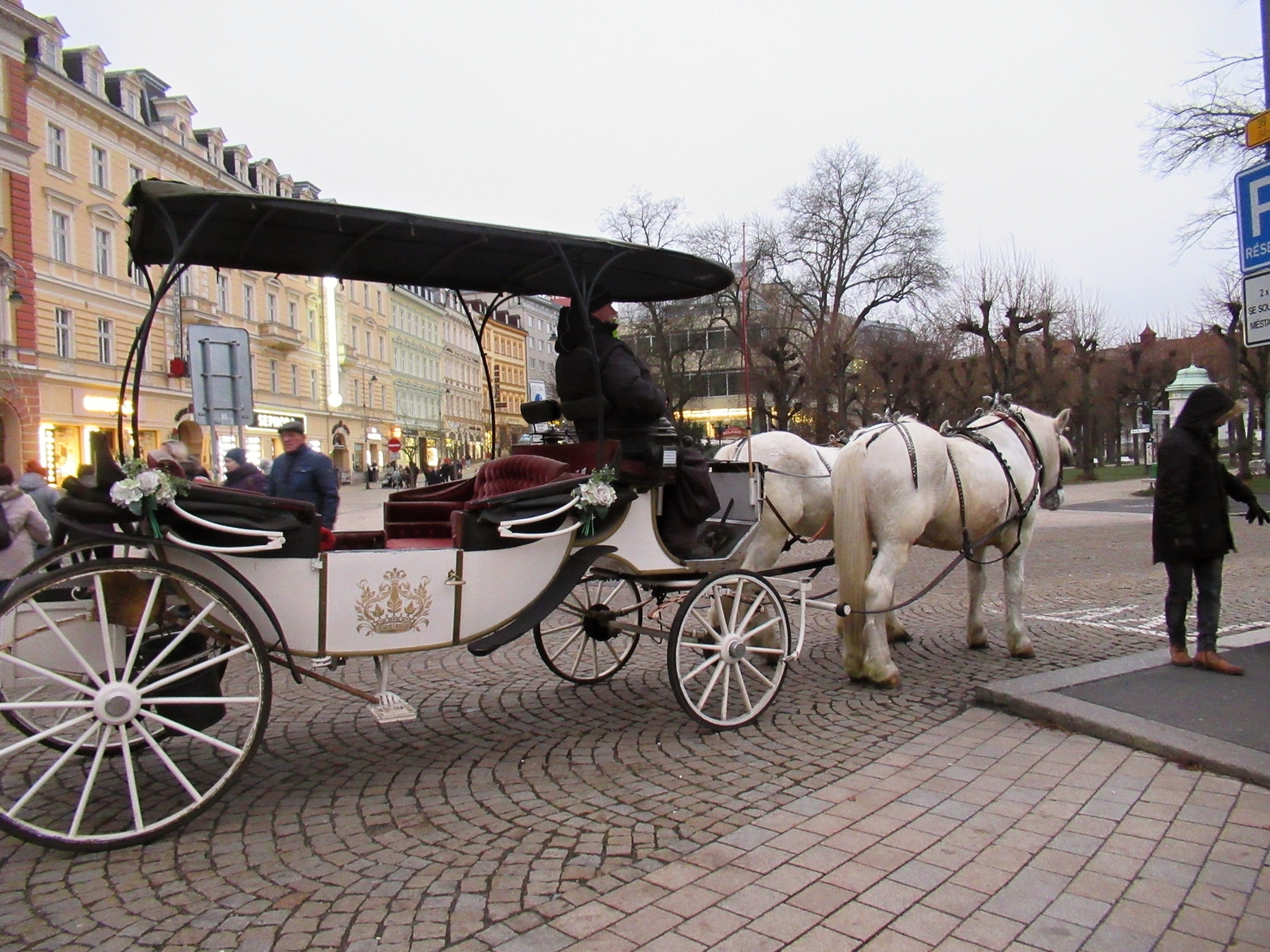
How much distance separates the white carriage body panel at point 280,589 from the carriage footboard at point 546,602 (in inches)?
27.2

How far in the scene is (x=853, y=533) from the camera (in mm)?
5211

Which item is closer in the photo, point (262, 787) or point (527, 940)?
point (527, 940)

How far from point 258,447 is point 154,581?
41.1 meters

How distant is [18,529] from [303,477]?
8.86ft

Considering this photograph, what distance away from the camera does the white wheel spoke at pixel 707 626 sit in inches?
179

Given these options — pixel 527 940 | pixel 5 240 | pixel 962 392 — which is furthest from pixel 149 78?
pixel 527 940

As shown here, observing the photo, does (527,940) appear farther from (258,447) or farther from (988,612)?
(258,447)

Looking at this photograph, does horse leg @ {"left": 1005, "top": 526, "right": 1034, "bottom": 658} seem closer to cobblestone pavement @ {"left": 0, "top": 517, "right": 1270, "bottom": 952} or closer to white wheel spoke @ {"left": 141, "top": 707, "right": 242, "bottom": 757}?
cobblestone pavement @ {"left": 0, "top": 517, "right": 1270, "bottom": 952}

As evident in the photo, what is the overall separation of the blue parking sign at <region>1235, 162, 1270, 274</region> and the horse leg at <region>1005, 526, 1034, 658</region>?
2.10 m

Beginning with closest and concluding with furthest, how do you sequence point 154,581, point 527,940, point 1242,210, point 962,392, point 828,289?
point 527,940 → point 154,581 → point 1242,210 → point 962,392 → point 828,289

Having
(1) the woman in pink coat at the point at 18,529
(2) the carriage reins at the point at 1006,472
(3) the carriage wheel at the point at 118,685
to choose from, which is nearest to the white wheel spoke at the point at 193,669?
(3) the carriage wheel at the point at 118,685

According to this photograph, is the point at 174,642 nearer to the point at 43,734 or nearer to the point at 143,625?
the point at 143,625

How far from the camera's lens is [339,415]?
48.4 meters

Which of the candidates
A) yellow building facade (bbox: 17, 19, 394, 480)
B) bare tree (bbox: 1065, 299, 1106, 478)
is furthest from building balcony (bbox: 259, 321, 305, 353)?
bare tree (bbox: 1065, 299, 1106, 478)
